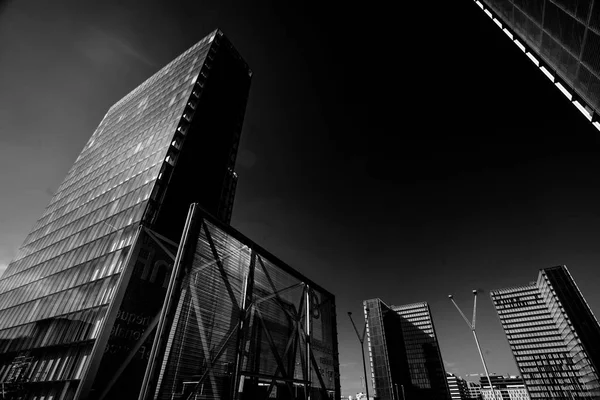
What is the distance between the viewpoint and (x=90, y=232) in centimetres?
4009

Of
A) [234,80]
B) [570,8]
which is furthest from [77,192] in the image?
[570,8]

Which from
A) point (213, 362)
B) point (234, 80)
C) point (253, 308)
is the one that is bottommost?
point (213, 362)

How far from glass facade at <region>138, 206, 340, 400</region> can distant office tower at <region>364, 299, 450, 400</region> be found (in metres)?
109

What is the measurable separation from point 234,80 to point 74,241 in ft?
146

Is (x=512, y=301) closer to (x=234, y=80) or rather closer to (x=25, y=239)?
(x=234, y=80)

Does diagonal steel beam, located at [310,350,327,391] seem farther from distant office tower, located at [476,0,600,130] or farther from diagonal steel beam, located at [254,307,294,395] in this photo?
distant office tower, located at [476,0,600,130]

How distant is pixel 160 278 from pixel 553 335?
213573 millimetres

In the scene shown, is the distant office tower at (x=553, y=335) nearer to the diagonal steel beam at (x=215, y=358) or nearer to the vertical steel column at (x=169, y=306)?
the diagonal steel beam at (x=215, y=358)

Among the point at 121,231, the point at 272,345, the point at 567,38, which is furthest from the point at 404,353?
the point at 567,38

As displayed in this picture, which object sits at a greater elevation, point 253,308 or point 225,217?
point 225,217

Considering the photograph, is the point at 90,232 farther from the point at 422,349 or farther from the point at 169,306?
the point at 422,349

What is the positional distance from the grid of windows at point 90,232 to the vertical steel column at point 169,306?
24.8 m

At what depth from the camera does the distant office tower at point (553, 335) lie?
125 metres

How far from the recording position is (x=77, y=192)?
5066cm
